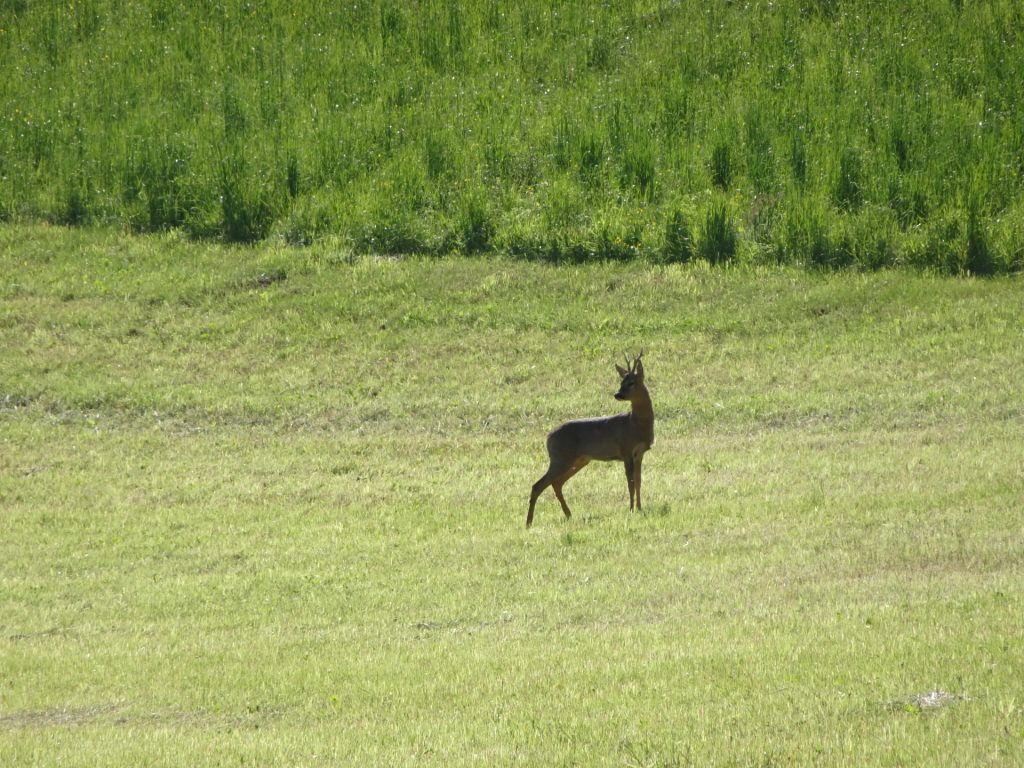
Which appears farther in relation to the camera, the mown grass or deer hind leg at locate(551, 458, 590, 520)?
the mown grass

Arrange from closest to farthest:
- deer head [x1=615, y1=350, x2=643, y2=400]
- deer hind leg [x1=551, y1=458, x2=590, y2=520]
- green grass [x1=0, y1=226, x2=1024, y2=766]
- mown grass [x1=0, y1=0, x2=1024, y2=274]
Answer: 1. green grass [x1=0, y1=226, x2=1024, y2=766]
2. deer head [x1=615, y1=350, x2=643, y2=400]
3. deer hind leg [x1=551, y1=458, x2=590, y2=520]
4. mown grass [x1=0, y1=0, x2=1024, y2=274]

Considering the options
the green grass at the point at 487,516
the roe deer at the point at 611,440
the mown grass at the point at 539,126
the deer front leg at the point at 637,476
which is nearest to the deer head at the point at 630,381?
the roe deer at the point at 611,440

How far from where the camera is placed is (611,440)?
14422mm

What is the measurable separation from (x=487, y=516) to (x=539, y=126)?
17.7 m

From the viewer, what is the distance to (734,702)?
8.09m

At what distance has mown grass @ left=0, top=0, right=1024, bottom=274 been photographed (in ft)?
89.7

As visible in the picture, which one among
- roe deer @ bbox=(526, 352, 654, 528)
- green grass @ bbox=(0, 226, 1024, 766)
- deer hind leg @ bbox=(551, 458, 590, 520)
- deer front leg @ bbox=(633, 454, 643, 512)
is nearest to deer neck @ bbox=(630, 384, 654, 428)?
roe deer @ bbox=(526, 352, 654, 528)

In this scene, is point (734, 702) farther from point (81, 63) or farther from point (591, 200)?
point (81, 63)

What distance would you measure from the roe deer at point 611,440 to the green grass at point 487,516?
63 centimetres

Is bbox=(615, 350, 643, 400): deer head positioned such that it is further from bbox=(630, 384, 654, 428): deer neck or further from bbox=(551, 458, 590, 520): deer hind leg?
bbox=(551, 458, 590, 520): deer hind leg

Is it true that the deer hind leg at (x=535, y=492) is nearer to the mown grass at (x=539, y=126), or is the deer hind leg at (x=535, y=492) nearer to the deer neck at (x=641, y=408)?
the deer neck at (x=641, y=408)

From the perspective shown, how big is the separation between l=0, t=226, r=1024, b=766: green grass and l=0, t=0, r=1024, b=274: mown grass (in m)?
1.41

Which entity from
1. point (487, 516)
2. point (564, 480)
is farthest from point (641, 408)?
point (487, 516)

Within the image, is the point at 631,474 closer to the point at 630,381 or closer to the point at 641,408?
the point at 641,408
